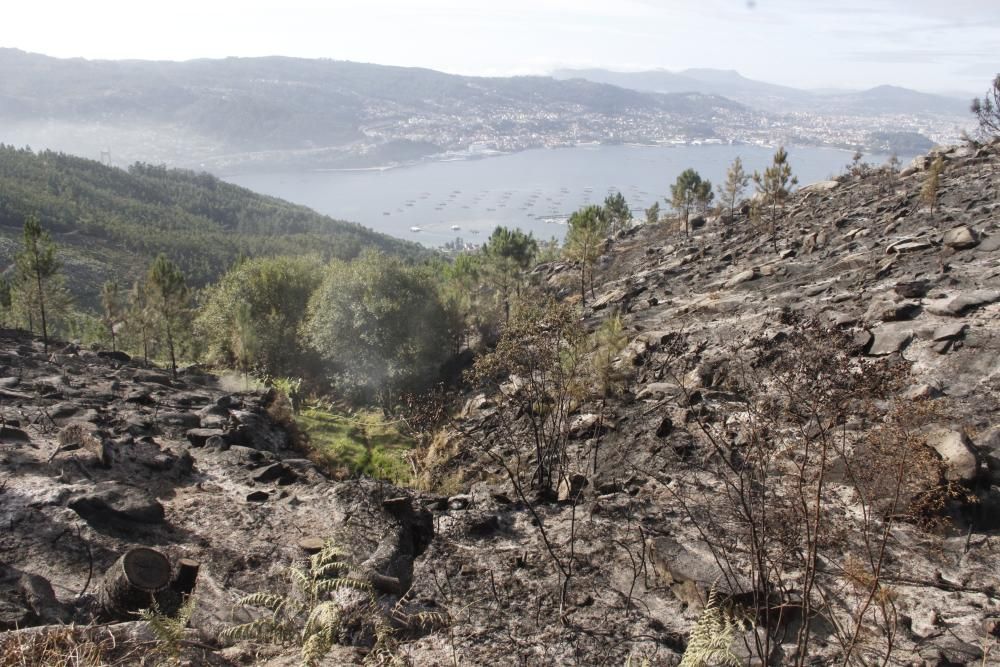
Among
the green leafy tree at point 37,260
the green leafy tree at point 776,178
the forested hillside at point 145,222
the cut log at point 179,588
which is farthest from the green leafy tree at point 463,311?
the forested hillside at point 145,222

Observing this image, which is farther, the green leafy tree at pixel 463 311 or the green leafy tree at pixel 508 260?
the green leafy tree at pixel 508 260

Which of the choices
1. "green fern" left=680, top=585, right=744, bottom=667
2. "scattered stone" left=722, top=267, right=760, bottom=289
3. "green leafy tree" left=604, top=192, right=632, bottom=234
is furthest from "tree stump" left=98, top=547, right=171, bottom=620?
"green leafy tree" left=604, top=192, right=632, bottom=234

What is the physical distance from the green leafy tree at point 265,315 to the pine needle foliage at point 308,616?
24.7 metres

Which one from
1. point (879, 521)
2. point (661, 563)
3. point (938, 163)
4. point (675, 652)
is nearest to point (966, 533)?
point (879, 521)

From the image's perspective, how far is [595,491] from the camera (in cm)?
1084

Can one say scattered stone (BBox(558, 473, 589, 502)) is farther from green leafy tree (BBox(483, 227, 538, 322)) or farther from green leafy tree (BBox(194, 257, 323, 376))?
green leafy tree (BBox(483, 227, 538, 322))

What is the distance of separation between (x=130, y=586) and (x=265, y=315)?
27212 millimetres

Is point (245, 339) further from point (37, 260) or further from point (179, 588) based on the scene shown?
point (179, 588)

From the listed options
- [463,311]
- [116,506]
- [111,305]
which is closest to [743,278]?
[463,311]

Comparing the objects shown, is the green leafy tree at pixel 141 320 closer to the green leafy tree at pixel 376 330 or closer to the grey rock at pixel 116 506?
the green leafy tree at pixel 376 330

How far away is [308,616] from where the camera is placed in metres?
6.28

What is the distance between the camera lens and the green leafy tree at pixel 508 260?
36375mm

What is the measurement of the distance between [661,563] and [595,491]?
3026 millimetres

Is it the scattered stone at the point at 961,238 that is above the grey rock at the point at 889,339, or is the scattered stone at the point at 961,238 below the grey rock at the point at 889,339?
above
